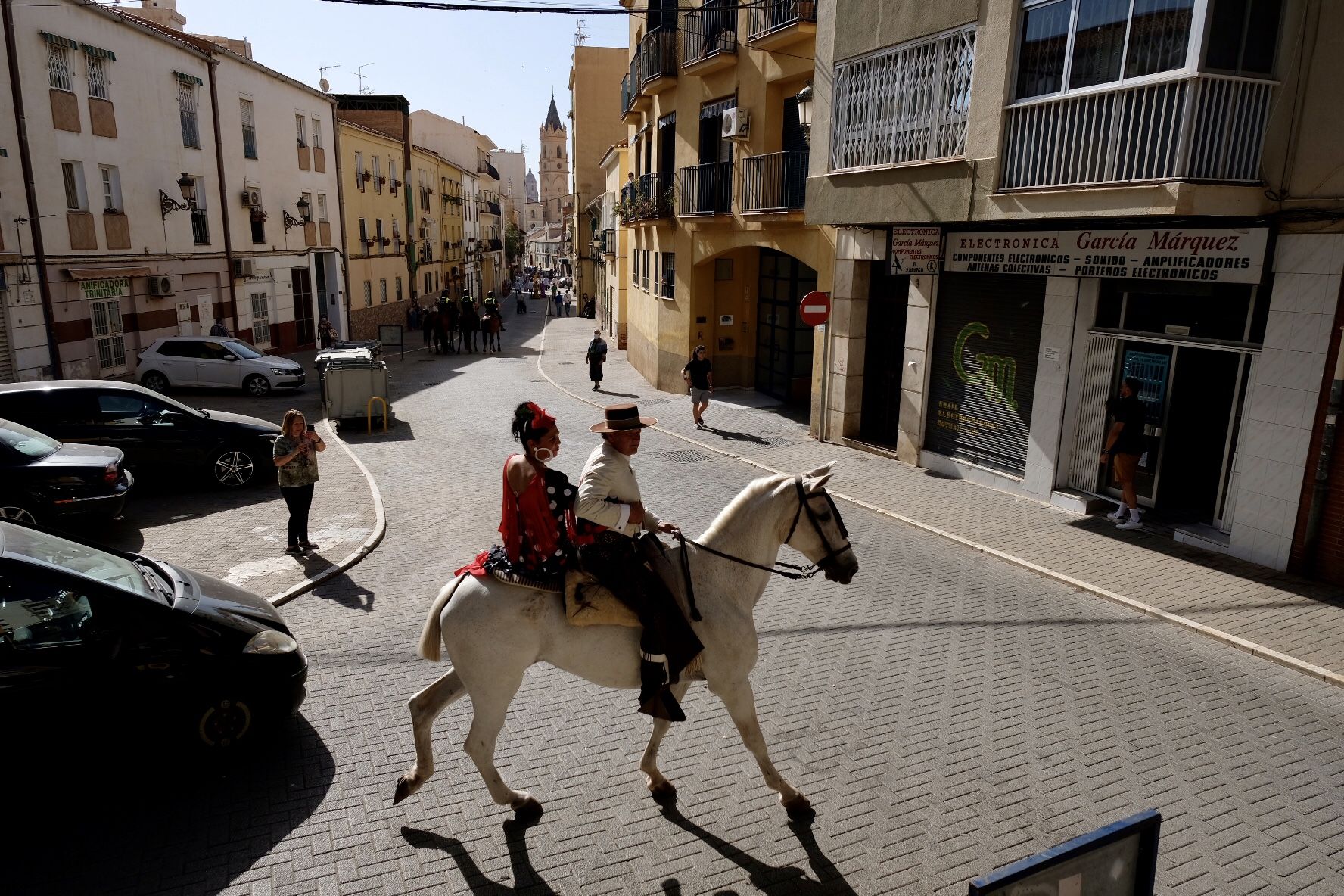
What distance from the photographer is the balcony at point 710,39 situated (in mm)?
20094

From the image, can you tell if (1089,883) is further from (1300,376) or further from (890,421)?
(890,421)

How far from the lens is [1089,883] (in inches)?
112

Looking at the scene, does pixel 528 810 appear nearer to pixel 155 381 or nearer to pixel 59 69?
pixel 155 381

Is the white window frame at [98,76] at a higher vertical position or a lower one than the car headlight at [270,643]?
higher

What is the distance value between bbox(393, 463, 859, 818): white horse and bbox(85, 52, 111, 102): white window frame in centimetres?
2349

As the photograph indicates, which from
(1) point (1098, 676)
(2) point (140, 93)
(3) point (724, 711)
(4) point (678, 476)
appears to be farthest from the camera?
(2) point (140, 93)

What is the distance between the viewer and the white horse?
5078 mm

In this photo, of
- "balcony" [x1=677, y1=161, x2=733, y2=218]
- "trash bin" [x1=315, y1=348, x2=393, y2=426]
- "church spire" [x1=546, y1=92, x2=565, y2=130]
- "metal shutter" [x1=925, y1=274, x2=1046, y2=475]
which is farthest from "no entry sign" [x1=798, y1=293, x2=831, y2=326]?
"church spire" [x1=546, y1=92, x2=565, y2=130]

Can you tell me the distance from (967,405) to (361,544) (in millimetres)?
9403

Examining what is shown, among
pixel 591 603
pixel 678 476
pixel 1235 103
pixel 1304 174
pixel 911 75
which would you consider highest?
pixel 911 75

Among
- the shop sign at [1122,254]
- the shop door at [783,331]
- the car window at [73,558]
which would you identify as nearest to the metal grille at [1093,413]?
the shop sign at [1122,254]

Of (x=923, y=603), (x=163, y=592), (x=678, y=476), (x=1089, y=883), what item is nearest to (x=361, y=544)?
(x=163, y=592)

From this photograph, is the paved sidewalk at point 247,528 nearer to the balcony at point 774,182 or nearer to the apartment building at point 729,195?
the apartment building at point 729,195

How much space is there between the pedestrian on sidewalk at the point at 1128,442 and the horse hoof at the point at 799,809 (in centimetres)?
790
